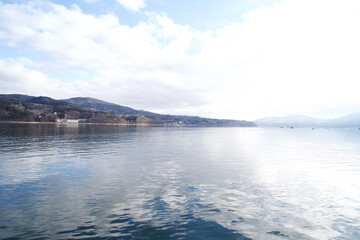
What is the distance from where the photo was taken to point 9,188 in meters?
20.9

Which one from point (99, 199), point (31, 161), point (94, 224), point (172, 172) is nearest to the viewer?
point (94, 224)

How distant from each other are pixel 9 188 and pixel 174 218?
673 inches

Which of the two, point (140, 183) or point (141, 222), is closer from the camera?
point (141, 222)

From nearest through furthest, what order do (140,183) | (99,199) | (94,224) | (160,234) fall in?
(160,234), (94,224), (99,199), (140,183)

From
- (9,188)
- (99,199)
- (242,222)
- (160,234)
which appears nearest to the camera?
(160,234)

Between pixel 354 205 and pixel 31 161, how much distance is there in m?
42.4

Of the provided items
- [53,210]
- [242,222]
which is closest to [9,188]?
[53,210]

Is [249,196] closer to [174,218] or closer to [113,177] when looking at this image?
[174,218]

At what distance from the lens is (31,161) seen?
34.3 metres

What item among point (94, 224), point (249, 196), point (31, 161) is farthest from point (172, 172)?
point (31, 161)

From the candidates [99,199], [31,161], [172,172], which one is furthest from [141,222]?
[31,161]

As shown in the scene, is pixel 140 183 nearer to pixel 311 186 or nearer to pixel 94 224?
pixel 94 224

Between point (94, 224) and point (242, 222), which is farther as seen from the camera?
point (242, 222)

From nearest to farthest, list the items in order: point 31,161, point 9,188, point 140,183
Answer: point 9,188, point 140,183, point 31,161
